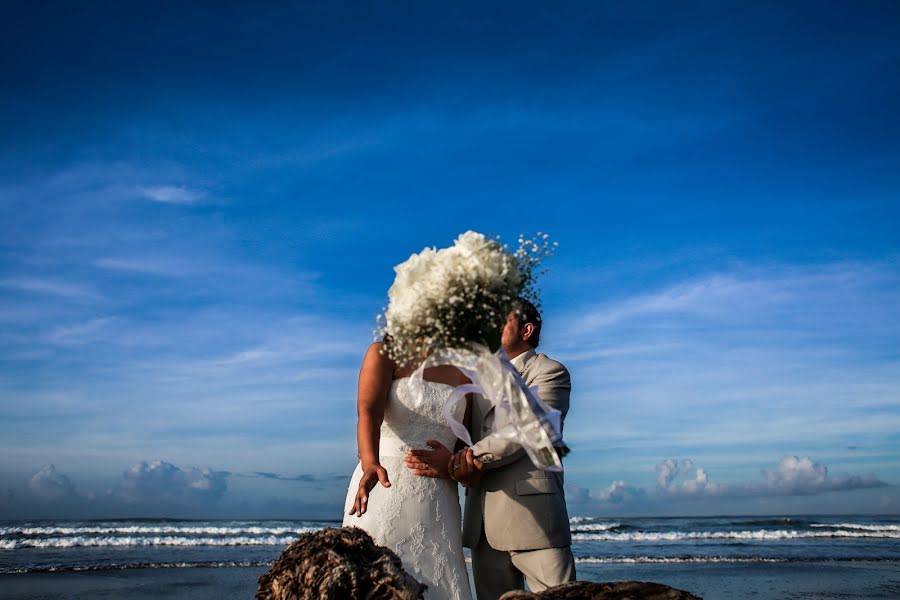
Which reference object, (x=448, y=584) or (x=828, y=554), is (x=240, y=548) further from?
(x=448, y=584)

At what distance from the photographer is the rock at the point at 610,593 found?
Answer: 2189 mm

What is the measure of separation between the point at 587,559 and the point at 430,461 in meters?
15.6

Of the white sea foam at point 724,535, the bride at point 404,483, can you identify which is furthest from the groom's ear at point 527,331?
the white sea foam at point 724,535

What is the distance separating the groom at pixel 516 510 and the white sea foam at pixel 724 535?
2043 centimetres

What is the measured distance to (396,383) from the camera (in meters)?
3.89

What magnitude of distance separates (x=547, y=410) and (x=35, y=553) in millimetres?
18985

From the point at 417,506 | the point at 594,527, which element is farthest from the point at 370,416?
the point at 594,527

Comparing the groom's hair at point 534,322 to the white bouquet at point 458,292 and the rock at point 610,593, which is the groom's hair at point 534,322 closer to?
the white bouquet at point 458,292

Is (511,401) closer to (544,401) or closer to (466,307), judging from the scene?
(466,307)

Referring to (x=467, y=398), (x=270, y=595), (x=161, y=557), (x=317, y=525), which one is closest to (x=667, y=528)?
(x=317, y=525)

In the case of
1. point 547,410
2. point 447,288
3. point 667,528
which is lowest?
point 667,528

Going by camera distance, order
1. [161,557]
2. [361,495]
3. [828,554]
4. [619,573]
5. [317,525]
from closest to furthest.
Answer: [361,495]
[619,573]
[161,557]
[828,554]
[317,525]

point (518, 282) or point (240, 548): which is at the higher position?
point (518, 282)

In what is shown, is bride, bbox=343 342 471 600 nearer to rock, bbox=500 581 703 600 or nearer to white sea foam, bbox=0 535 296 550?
rock, bbox=500 581 703 600
